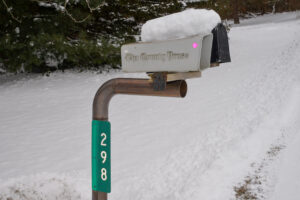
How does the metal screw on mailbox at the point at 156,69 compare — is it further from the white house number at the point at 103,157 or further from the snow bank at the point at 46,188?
the snow bank at the point at 46,188

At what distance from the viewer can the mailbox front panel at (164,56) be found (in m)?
1.23

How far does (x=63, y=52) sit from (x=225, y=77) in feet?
16.0

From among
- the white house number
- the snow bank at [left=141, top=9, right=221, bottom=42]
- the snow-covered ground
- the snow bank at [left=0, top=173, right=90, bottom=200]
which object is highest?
the snow bank at [left=141, top=9, right=221, bottom=42]

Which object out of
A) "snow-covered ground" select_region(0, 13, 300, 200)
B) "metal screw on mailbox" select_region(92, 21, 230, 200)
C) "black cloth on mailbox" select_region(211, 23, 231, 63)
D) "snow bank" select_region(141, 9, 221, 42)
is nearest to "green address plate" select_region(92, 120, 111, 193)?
"metal screw on mailbox" select_region(92, 21, 230, 200)

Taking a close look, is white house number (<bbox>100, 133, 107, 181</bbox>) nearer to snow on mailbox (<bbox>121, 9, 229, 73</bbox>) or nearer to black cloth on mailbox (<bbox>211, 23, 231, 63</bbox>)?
snow on mailbox (<bbox>121, 9, 229, 73</bbox>)

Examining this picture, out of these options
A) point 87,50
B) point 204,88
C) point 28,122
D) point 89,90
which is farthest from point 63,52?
point 204,88

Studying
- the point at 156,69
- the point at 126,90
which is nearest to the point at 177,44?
the point at 156,69

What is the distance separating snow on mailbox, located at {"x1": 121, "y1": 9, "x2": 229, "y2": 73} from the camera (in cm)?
124

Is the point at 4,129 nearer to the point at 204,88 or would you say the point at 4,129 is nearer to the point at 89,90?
the point at 89,90

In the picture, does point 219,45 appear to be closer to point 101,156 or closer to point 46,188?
point 101,156

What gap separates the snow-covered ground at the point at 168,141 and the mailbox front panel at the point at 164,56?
6.92ft

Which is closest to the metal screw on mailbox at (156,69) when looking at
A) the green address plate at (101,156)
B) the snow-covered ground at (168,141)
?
the green address plate at (101,156)

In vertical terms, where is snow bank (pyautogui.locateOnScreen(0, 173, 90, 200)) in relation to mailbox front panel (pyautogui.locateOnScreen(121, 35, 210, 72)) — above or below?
below

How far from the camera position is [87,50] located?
757cm
